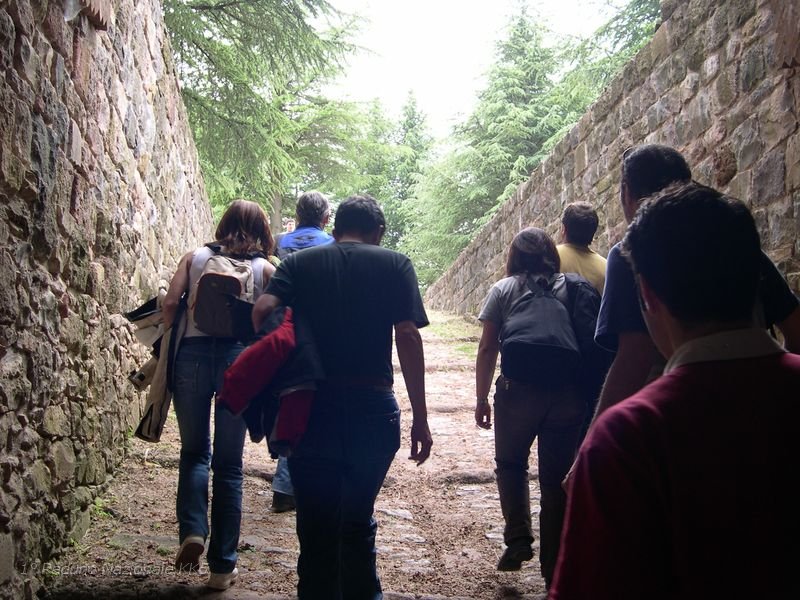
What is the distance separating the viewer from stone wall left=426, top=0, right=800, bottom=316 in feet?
12.9

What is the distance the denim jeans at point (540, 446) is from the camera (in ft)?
10.4

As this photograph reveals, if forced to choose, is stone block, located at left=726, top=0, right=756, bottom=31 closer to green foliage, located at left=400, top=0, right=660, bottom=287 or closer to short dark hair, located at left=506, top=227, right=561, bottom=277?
short dark hair, located at left=506, top=227, right=561, bottom=277

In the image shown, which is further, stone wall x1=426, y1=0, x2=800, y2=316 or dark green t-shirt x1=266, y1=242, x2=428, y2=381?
stone wall x1=426, y1=0, x2=800, y2=316

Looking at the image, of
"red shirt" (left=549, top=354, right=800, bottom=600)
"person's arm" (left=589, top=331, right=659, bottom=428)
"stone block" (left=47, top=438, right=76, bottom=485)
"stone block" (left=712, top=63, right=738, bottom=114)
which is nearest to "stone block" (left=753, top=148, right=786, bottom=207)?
"stone block" (left=712, top=63, right=738, bottom=114)

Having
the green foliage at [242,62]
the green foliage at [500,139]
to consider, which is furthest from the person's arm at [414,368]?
the green foliage at [500,139]

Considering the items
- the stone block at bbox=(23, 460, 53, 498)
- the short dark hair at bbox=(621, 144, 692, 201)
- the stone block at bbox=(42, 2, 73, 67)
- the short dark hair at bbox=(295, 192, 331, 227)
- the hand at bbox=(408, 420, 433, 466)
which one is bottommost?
the stone block at bbox=(23, 460, 53, 498)

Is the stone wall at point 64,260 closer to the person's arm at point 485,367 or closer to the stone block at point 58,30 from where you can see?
the stone block at point 58,30

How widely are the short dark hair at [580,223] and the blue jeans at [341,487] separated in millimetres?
1628

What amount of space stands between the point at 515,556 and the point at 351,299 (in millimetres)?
1401

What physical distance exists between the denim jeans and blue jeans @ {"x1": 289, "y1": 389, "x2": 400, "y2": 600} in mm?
842

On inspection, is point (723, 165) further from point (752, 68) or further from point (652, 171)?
point (652, 171)

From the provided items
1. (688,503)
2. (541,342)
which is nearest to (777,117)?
(541,342)

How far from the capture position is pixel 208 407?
3205mm

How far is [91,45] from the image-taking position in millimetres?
3754
